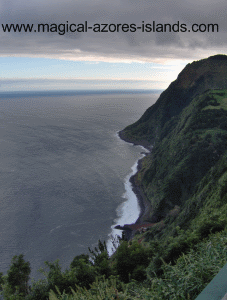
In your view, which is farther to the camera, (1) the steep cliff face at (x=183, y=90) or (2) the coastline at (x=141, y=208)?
(1) the steep cliff face at (x=183, y=90)

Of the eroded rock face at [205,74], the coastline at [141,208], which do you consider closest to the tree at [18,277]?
the coastline at [141,208]

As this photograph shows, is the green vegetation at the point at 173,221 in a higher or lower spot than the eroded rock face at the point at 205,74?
lower

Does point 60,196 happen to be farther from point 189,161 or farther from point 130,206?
point 189,161

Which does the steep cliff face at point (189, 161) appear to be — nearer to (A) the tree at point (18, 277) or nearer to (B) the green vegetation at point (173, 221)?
(B) the green vegetation at point (173, 221)

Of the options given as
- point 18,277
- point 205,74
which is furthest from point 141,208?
point 205,74

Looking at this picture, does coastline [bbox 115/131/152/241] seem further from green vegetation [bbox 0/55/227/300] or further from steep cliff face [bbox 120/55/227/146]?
steep cliff face [bbox 120/55/227/146]

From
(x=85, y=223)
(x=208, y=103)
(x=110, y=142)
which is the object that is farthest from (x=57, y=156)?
(x=208, y=103)

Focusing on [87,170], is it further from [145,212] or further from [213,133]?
[213,133]
